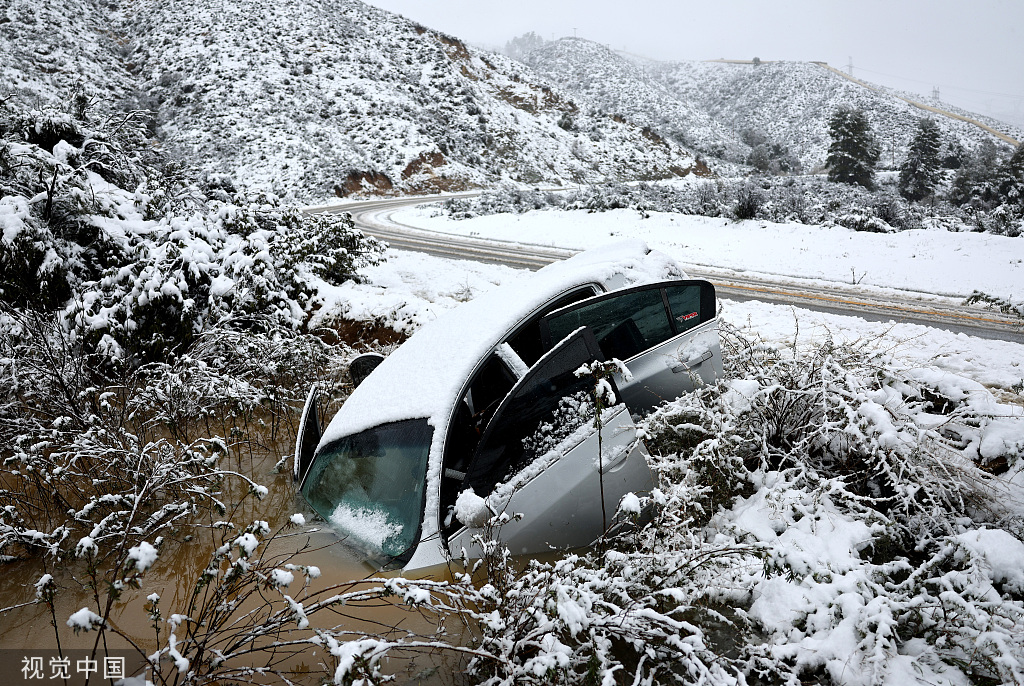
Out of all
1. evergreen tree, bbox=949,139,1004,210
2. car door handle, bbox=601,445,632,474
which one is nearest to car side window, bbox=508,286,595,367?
car door handle, bbox=601,445,632,474

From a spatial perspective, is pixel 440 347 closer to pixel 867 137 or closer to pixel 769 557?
pixel 769 557

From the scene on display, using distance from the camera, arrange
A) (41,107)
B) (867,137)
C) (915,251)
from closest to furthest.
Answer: (41,107) → (915,251) → (867,137)

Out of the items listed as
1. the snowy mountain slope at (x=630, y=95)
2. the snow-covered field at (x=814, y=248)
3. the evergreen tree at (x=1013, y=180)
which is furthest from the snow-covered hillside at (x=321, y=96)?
the evergreen tree at (x=1013, y=180)

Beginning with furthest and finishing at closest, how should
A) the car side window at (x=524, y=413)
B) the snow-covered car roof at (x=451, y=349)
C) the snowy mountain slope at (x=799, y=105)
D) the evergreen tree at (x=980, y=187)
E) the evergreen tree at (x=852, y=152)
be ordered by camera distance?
the snowy mountain slope at (x=799, y=105) < the evergreen tree at (x=852, y=152) < the evergreen tree at (x=980, y=187) < the snow-covered car roof at (x=451, y=349) < the car side window at (x=524, y=413)

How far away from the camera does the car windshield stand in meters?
3.01

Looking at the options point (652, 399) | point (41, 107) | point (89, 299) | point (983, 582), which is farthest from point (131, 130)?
point (983, 582)

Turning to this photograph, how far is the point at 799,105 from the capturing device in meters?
59.7

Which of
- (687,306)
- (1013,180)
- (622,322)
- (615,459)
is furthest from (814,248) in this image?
(1013,180)

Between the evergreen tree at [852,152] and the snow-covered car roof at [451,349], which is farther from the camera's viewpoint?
the evergreen tree at [852,152]

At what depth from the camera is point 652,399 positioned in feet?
12.1

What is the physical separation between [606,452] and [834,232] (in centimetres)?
1375

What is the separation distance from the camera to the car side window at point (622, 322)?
11.8 ft

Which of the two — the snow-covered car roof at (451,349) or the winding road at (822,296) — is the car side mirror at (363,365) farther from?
the winding road at (822,296)

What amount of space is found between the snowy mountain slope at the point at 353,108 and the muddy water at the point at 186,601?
29138 millimetres
